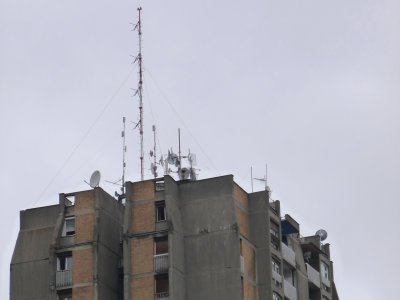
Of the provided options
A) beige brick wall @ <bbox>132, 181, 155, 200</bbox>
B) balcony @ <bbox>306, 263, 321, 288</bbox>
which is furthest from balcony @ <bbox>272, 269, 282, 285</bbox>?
beige brick wall @ <bbox>132, 181, 155, 200</bbox>

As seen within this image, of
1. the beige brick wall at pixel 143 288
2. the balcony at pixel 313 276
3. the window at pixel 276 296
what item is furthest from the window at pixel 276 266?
the beige brick wall at pixel 143 288

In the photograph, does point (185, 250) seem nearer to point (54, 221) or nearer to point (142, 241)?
point (142, 241)

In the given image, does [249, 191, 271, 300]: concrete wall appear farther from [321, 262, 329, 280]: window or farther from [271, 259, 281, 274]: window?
[321, 262, 329, 280]: window

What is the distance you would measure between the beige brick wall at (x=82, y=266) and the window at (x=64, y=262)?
0.68 m

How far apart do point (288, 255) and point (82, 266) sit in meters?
18.9

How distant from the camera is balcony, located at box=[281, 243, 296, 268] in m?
115

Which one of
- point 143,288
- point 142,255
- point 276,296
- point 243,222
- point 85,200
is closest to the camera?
point 143,288

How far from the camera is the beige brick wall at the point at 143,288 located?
105 m

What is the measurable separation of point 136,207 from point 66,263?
281 inches

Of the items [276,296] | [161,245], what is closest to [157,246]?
[161,245]

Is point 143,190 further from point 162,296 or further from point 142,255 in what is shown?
point 162,296

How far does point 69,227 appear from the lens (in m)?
110

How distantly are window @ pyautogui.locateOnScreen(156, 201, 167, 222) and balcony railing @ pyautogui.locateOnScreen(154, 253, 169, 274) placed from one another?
3.22m

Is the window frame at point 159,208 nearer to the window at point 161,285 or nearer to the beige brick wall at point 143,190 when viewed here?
the beige brick wall at point 143,190
